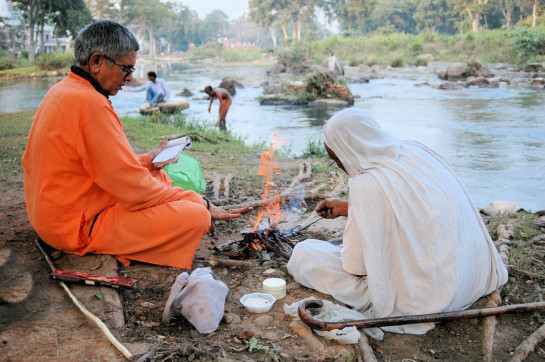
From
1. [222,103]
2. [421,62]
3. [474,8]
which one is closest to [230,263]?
[222,103]

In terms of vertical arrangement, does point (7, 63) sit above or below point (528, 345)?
above

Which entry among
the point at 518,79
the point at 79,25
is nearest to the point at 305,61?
the point at 518,79

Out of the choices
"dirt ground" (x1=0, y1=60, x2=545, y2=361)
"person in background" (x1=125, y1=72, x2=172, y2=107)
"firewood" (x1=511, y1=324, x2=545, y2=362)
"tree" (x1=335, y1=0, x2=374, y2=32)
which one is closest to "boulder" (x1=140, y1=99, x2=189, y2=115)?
"person in background" (x1=125, y1=72, x2=172, y2=107)

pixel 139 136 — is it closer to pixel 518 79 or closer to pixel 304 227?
pixel 304 227

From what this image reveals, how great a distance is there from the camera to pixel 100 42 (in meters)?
3.20

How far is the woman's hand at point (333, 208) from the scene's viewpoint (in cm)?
358

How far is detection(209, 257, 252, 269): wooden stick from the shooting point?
3775mm

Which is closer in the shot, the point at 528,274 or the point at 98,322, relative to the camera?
the point at 98,322

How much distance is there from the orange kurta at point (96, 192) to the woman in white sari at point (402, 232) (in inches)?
46.1

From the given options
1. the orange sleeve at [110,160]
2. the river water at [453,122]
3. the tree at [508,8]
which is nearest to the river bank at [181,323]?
the orange sleeve at [110,160]

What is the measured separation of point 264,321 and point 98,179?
1422 mm

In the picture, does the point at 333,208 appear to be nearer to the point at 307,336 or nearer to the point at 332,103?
the point at 307,336

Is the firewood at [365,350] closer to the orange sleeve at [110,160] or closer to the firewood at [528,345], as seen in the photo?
the firewood at [528,345]

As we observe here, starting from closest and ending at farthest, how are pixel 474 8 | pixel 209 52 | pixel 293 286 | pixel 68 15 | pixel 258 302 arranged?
pixel 258 302
pixel 293 286
pixel 68 15
pixel 474 8
pixel 209 52
